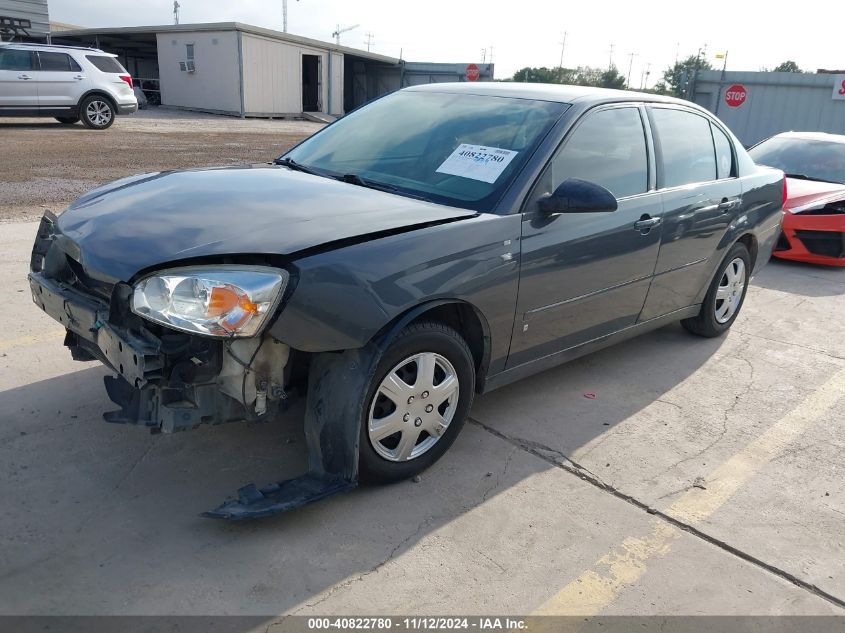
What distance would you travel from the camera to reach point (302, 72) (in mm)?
29422

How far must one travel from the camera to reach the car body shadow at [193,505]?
96.7 inches

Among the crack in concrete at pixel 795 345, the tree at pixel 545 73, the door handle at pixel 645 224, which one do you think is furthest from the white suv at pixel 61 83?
the tree at pixel 545 73

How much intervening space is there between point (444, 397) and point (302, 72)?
28.6m

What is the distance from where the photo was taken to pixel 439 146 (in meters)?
3.75

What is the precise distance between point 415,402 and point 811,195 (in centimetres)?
675

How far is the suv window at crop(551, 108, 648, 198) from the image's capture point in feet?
11.9

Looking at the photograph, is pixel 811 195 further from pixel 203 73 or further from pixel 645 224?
pixel 203 73

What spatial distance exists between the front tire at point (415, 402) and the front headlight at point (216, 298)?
Answer: 1.76 ft

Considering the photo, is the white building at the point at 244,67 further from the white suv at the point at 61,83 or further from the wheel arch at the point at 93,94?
the wheel arch at the point at 93,94

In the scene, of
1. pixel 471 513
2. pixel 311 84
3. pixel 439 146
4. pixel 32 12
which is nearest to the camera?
pixel 471 513

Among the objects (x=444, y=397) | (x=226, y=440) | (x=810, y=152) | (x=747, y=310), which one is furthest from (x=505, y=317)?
(x=810, y=152)

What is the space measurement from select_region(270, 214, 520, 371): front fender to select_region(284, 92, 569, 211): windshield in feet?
0.81

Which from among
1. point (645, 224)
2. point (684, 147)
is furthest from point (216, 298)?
point (684, 147)

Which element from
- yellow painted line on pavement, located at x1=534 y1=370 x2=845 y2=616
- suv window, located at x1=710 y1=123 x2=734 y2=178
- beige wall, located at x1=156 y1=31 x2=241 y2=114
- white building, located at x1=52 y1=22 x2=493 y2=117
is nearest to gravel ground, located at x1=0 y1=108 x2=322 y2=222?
beige wall, located at x1=156 y1=31 x2=241 y2=114
